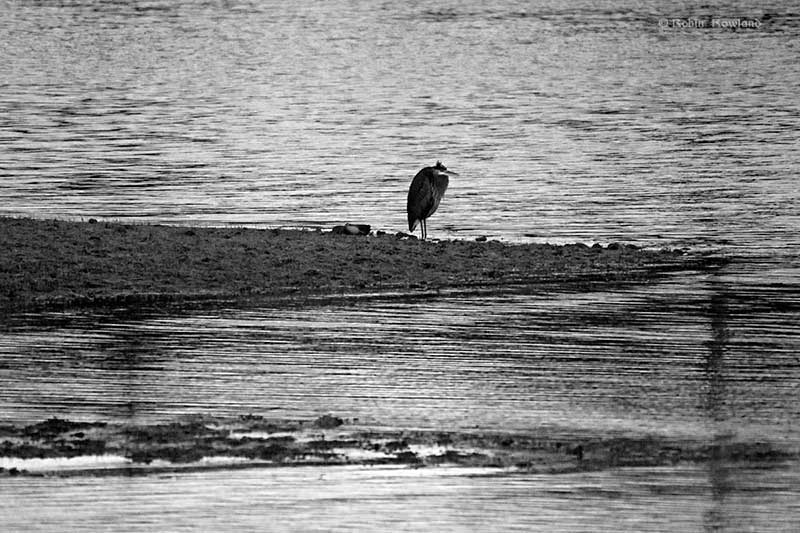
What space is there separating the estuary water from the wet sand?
58cm

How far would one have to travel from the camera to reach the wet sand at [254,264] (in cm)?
1427

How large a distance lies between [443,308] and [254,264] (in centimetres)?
220

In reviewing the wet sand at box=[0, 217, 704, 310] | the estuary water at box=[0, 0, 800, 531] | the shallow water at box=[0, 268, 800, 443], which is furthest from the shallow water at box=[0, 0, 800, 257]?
the shallow water at box=[0, 268, 800, 443]

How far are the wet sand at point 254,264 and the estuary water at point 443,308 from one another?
0.58m

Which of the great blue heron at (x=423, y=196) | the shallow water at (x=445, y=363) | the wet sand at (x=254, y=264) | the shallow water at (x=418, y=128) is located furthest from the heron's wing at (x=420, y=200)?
the shallow water at (x=445, y=363)

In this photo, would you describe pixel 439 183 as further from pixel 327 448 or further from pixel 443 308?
pixel 327 448

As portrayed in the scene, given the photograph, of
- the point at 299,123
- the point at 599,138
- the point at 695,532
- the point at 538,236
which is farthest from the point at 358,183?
the point at 695,532

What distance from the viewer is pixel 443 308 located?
1381 cm

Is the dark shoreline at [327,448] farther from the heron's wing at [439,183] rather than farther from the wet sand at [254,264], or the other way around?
the heron's wing at [439,183]

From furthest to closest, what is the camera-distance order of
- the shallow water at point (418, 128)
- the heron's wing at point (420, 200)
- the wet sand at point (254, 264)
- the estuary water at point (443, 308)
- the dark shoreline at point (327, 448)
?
the shallow water at point (418, 128)
the heron's wing at point (420, 200)
the wet sand at point (254, 264)
the dark shoreline at point (327, 448)
the estuary water at point (443, 308)

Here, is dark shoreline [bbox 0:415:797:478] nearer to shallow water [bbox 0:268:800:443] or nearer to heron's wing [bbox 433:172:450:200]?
shallow water [bbox 0:268:800:443]

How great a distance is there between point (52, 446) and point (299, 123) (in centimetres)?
2737

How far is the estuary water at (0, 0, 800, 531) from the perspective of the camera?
870cm

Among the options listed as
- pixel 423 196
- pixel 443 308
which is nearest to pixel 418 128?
pixel 423 196
